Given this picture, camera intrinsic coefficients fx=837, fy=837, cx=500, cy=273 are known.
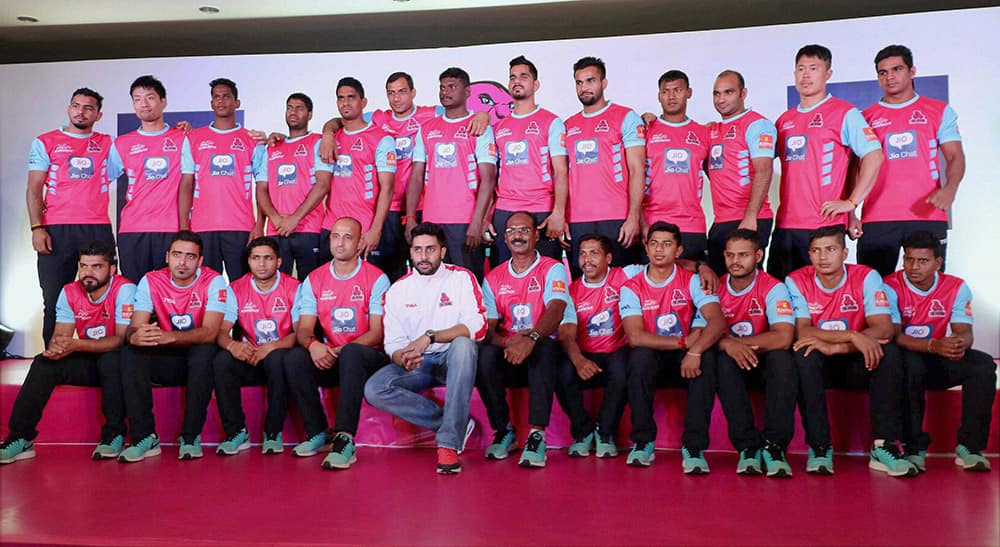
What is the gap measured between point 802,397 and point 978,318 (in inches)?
111

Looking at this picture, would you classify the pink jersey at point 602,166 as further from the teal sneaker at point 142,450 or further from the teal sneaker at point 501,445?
the teal sneaker at point 142,450

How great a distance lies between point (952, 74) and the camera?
5.75 m

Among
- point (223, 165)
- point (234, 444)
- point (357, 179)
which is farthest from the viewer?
point (223, 165)

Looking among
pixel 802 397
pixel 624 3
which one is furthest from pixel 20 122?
pixel 802 397

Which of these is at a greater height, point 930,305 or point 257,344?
point 930,305

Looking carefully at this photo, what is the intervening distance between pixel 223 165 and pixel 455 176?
4.81 feet

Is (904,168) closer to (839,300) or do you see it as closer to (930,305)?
(930,305)

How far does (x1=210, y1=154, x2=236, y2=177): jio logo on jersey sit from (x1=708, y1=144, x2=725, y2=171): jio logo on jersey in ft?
9.40

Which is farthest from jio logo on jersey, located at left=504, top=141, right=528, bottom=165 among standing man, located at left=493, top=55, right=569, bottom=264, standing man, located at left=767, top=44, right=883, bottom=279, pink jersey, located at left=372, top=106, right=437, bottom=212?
standing man, located at left=767, top=44, right=883, bottom=279

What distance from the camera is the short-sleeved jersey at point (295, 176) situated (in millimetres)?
5070

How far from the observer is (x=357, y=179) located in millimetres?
5047

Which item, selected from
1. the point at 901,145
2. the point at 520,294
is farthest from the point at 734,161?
the point at 520,294

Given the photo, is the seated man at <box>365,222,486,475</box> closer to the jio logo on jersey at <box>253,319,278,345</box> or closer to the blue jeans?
the blue jeans

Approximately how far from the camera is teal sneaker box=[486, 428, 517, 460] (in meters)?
3.93
